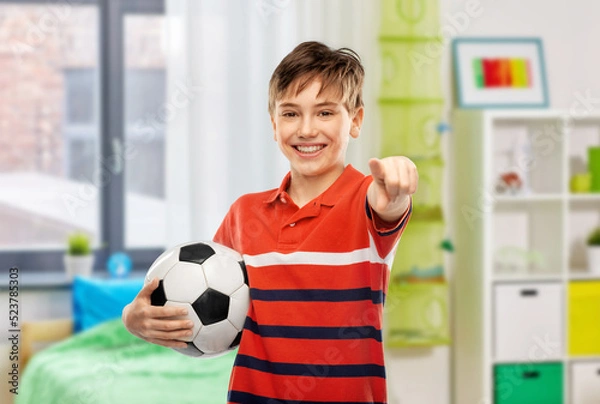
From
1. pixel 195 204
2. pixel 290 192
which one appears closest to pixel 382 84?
pixel 195 204

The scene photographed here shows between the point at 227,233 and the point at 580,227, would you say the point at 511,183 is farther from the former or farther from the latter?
the point at 227,233

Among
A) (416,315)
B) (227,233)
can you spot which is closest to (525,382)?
(416,315)

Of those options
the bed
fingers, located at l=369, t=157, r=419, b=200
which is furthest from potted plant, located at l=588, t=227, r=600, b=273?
Result: fingers, located at l=369, t=157, r=419, b=200

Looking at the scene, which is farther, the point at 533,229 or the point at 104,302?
the point at 533,229

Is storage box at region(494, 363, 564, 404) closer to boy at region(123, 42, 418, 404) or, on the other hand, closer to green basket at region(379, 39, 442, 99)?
green basket at region(379, 39, 442, 99)

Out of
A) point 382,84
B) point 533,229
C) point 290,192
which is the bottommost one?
point 533,229

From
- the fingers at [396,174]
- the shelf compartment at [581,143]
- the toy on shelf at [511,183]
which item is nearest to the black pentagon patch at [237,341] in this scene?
the fingers at [396,174]

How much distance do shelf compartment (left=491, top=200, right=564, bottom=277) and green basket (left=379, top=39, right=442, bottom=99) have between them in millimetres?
637

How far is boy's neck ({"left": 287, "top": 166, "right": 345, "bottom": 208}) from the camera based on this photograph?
1331 millimetres

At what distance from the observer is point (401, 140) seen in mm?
3252

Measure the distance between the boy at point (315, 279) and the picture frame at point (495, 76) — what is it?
87.9 inches

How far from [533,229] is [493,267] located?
25 cm

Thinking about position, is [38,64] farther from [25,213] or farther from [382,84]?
[382,84]

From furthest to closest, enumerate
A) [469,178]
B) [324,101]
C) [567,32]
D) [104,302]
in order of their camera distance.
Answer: [567,32]
[469,178]
[104,302]
[324,101]
